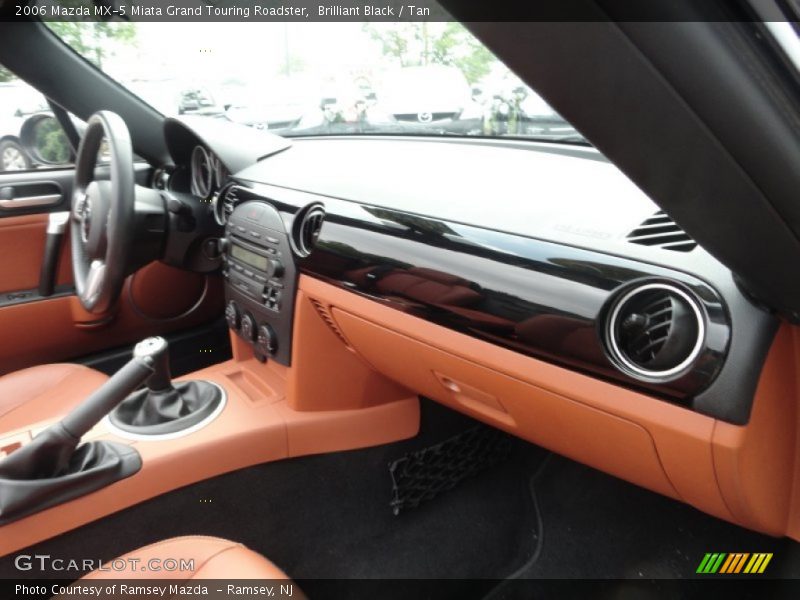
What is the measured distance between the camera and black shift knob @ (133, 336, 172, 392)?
1.25 meters

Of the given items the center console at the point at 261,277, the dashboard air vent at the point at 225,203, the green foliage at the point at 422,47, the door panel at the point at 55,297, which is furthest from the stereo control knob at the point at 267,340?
the green foliage at the point at 422,47

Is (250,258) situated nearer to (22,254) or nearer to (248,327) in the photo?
(248,327)

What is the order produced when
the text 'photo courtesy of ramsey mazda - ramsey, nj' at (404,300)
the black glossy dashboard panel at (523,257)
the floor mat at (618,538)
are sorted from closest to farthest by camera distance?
the text 'photo courtesy of ramsey mazda - ramsey, nj' at (404,300) → the black glossy dashboard panel at (523,257) → the floor mat at (618,538)

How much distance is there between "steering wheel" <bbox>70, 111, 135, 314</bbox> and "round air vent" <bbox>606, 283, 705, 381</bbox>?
1.16m

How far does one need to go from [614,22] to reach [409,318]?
841 millimetres

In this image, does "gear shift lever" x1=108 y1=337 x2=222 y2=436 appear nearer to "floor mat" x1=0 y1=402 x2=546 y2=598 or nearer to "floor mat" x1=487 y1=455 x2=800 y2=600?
"floor mat" x1=0 y1=402 x2=546 y2=598

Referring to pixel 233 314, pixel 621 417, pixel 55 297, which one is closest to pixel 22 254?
pixel 55 297

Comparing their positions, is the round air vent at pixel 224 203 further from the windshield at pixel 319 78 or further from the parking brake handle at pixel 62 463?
the parking brake handle at pixel 62 463

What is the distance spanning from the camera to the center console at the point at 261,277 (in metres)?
1.55

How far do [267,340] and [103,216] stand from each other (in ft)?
1.69

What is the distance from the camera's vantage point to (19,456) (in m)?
1.16

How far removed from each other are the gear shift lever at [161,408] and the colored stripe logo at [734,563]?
120 centimetres

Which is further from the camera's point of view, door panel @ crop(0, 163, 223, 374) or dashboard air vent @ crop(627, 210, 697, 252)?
door panel @ crop(0, 163, 223, 374)

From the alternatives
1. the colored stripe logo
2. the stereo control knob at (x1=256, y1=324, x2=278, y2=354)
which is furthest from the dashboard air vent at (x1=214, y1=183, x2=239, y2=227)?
the colored stripe logo
